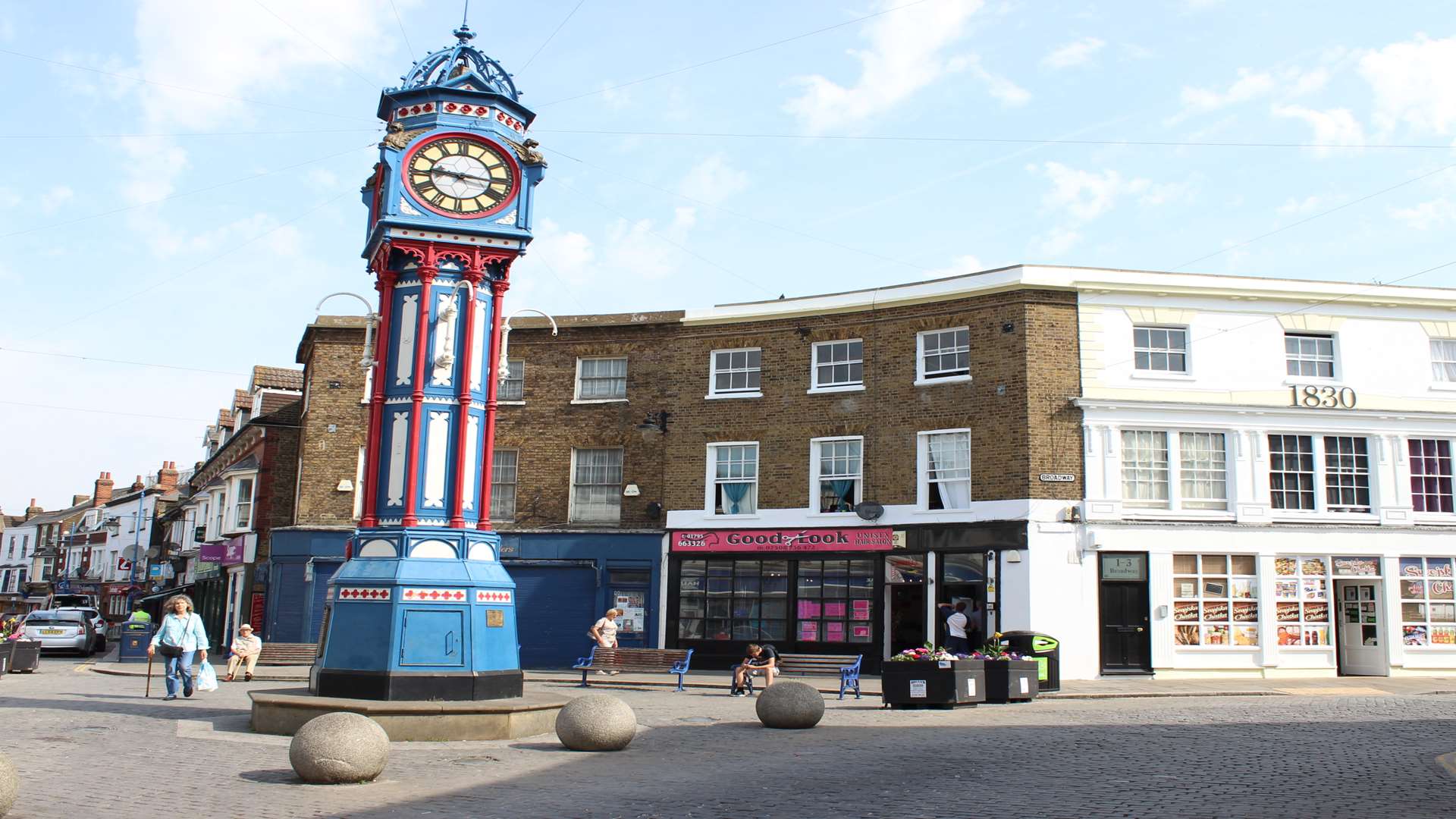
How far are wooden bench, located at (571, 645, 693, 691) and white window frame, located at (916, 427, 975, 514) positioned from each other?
20.9 feet

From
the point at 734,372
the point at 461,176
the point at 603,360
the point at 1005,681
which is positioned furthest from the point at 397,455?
the point at 603,360

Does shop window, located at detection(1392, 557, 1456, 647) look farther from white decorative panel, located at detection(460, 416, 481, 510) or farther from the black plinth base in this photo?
the black plinth base

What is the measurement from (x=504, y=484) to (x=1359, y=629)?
19.8 metres

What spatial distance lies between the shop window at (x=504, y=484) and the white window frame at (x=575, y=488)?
143cm

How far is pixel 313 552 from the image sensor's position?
30.5 meters

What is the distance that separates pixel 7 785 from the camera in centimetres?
799

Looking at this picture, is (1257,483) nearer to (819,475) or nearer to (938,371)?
(938,371)

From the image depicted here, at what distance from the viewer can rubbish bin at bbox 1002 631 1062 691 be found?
20.5 meters

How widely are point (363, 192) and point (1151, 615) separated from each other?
56.3 feet

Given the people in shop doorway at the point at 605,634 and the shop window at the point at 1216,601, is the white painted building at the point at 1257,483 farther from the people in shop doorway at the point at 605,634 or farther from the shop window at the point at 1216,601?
the people in shop doorway at the point at 605,634

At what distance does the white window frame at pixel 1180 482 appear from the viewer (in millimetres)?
24734

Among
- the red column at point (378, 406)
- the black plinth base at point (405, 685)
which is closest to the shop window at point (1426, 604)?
the black plinth base at point (405, 685)

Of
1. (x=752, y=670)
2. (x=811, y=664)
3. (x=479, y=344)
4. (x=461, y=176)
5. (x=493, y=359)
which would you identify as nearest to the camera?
(x=479, y=344)

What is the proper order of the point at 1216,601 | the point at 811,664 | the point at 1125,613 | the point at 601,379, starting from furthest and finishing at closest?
the point at 601,379, the point at 1216,601, the point at 1125,613, the point at 811,664
